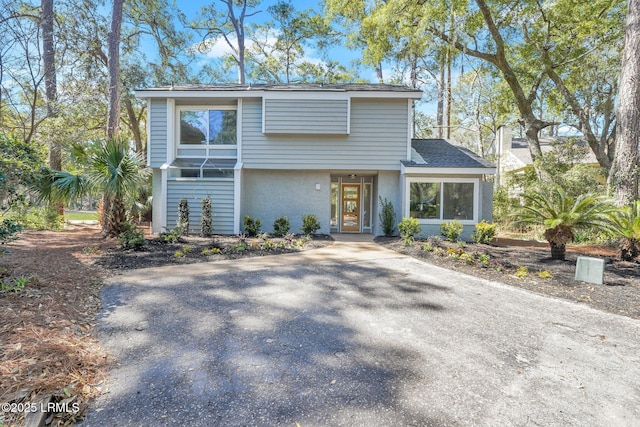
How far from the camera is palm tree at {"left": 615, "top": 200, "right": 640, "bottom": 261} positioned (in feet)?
20.7

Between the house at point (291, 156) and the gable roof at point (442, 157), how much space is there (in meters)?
0.07

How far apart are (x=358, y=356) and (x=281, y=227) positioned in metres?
7.57

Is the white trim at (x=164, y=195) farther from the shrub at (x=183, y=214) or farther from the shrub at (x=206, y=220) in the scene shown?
the shrub at (x=206, y=220)

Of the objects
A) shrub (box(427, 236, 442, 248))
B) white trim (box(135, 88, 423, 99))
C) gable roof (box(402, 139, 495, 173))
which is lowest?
shrub (box(427, 236, 442, 248))

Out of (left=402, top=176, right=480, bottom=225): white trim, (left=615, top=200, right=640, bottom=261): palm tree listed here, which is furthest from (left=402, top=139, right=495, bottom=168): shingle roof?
(left=615, top=200, right=640, bottom=261): palm tree

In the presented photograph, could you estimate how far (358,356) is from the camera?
9.45 feet

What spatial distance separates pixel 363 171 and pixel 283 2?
1436cm

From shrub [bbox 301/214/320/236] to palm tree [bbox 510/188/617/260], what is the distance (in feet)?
19.2

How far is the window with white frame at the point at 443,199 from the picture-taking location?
10438 mm

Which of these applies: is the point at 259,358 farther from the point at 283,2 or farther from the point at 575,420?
the point at 283,2

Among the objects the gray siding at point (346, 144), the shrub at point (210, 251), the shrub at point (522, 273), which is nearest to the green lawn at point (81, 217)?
the gray siding at point (346, 144)

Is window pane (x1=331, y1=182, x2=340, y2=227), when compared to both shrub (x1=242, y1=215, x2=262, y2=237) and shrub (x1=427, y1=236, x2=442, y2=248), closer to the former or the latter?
shrub (x1=242, y1=215, x2=262, y2=237)

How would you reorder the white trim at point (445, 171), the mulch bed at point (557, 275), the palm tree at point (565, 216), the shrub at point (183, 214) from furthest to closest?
the white trim at point (445, 171) < the shrub at point (183, 214) < the palm tree at point (565, 216) < the mulch bed at point (557, 275)

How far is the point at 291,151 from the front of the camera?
10898 millimetres
